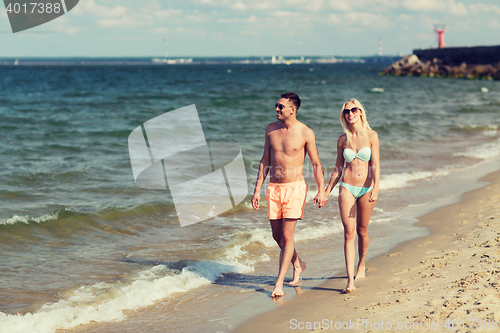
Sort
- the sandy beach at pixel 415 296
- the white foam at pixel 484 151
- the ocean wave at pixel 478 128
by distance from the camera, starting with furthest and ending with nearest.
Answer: the ocean wave at pixel 478 128 < the white foam at pixel 484 151 < the sandy beach at pixel 415 296

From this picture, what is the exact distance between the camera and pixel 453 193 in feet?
28.5

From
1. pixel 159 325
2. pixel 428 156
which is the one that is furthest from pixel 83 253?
pixel 428 156

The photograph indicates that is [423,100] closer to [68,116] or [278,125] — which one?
[68,116]

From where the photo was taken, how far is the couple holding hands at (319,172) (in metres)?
4.26

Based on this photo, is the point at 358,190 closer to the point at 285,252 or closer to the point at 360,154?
the point at 360,154

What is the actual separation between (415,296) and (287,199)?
1.41m

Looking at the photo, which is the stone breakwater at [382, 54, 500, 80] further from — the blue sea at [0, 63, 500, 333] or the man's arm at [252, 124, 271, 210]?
the man's arm at [252, 124, 271, 210]

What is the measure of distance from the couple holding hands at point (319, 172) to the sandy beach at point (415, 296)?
34 cm

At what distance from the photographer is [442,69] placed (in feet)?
198

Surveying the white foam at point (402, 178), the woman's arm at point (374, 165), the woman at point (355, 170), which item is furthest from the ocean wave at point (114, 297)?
the white foam at point (402, 178)

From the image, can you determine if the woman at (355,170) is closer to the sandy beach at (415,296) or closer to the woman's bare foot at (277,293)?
the sandy beach at (415,296)

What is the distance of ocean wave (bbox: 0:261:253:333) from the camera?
4191mm

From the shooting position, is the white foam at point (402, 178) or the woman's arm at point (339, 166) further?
the white foam at point (402, 178)

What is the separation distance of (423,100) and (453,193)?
2428cm
